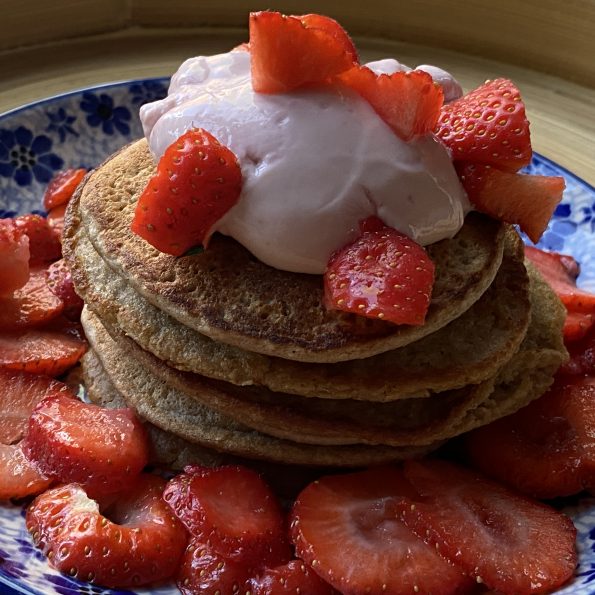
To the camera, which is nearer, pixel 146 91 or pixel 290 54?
pixel 290 54

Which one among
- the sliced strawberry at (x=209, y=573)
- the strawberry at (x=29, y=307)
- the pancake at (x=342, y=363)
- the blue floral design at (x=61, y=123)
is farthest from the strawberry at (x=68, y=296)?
the sliced strawberry at (x=209, y=573)

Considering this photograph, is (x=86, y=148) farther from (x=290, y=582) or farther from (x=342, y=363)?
(x=290, y=582)

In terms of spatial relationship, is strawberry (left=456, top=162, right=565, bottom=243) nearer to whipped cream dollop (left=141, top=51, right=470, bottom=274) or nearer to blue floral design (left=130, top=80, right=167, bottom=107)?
whipped cream dollop (left=141, top=51, right=470, bottom=274)

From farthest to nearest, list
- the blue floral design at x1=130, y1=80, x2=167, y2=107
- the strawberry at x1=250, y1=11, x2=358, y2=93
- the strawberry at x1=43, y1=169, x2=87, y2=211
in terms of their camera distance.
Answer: the blue floral design at x1=130, y1=80, x2=167, y2=107 < the strawberry at x1=43, y1=169, x2=87, y2=211 < the strawberry at x1=250, y1=11, x2=358, y2=93

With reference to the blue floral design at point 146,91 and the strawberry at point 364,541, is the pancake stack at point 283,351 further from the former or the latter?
the blue floral design at point 146,91

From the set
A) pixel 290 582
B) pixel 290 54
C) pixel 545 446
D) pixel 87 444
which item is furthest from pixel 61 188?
pixel 545 446

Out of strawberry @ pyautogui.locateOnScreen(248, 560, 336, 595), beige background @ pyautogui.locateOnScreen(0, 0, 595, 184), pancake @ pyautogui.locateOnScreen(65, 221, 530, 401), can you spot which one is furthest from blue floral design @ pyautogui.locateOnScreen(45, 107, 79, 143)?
strawberry @ pyautogui.locateOnScreen(248, 560, 336, 595)
